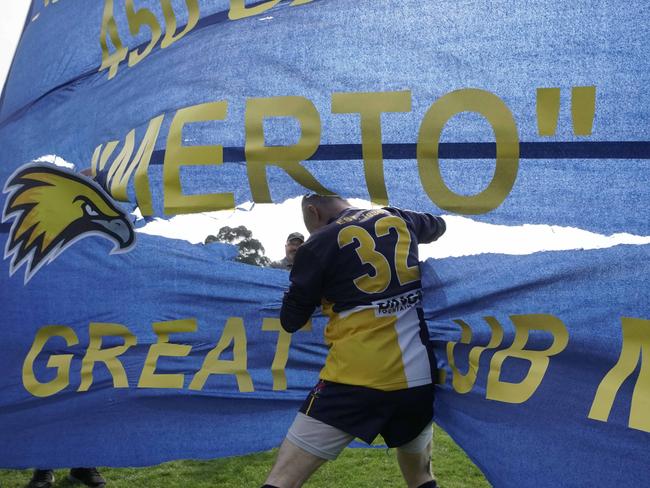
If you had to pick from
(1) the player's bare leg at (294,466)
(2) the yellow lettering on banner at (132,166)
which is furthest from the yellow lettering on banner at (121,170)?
(1) the player's bare leg at (294,466)

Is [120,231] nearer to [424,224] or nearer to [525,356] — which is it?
[424,224]

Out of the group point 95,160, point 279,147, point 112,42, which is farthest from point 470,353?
point 112,42

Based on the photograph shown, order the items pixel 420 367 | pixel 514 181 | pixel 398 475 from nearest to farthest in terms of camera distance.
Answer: pixel 514 181
pixel 420 367
pixel 398 475

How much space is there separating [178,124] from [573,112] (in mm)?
1494

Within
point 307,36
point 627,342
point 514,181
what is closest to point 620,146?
point 514,181

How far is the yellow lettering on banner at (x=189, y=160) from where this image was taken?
9.57 feet

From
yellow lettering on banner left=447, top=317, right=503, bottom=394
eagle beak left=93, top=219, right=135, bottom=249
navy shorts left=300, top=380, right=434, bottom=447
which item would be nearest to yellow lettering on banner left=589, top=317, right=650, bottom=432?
yellow lettering on banner left=447, top=317, right=503, bottom=394

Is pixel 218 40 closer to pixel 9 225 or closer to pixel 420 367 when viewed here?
pixel 9 225

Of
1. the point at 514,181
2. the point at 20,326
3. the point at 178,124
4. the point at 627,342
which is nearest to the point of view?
the point at 627,342

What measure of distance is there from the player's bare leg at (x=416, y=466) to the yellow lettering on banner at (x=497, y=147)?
3.22ft

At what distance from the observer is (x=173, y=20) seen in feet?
10.7

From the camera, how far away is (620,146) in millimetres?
2352

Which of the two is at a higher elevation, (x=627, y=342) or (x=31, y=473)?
(x=627, y=342)

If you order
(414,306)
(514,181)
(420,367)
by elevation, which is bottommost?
(420,367)
